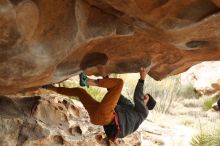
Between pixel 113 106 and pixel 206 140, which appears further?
pixel 206 140

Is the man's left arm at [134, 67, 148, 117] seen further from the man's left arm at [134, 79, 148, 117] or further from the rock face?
the rock face

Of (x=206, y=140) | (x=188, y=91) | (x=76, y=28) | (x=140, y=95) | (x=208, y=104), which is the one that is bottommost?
(x=206, y=140)

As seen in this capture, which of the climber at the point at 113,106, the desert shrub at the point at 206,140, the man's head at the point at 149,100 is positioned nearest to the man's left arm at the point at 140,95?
the climber at the point at 113,106

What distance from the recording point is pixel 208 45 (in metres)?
4.27

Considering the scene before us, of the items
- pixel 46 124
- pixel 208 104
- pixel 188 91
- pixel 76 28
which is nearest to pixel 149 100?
pixel 46 124

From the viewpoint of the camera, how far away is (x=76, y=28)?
11.9ft

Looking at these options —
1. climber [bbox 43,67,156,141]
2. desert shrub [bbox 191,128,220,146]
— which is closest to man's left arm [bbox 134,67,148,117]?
climber [bbox 43,67,156,141]

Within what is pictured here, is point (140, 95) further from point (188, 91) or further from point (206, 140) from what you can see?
point (188, 91)

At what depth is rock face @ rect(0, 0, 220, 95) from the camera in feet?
11.1

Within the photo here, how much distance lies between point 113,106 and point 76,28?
1.55m

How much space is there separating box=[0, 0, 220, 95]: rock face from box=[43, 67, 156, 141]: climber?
650 mm

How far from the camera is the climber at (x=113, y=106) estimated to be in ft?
15.9

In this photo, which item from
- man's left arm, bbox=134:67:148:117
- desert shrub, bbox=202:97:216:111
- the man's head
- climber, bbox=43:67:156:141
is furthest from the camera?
desert shrub, bbox=202:97:216:111

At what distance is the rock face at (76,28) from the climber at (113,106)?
65cm
